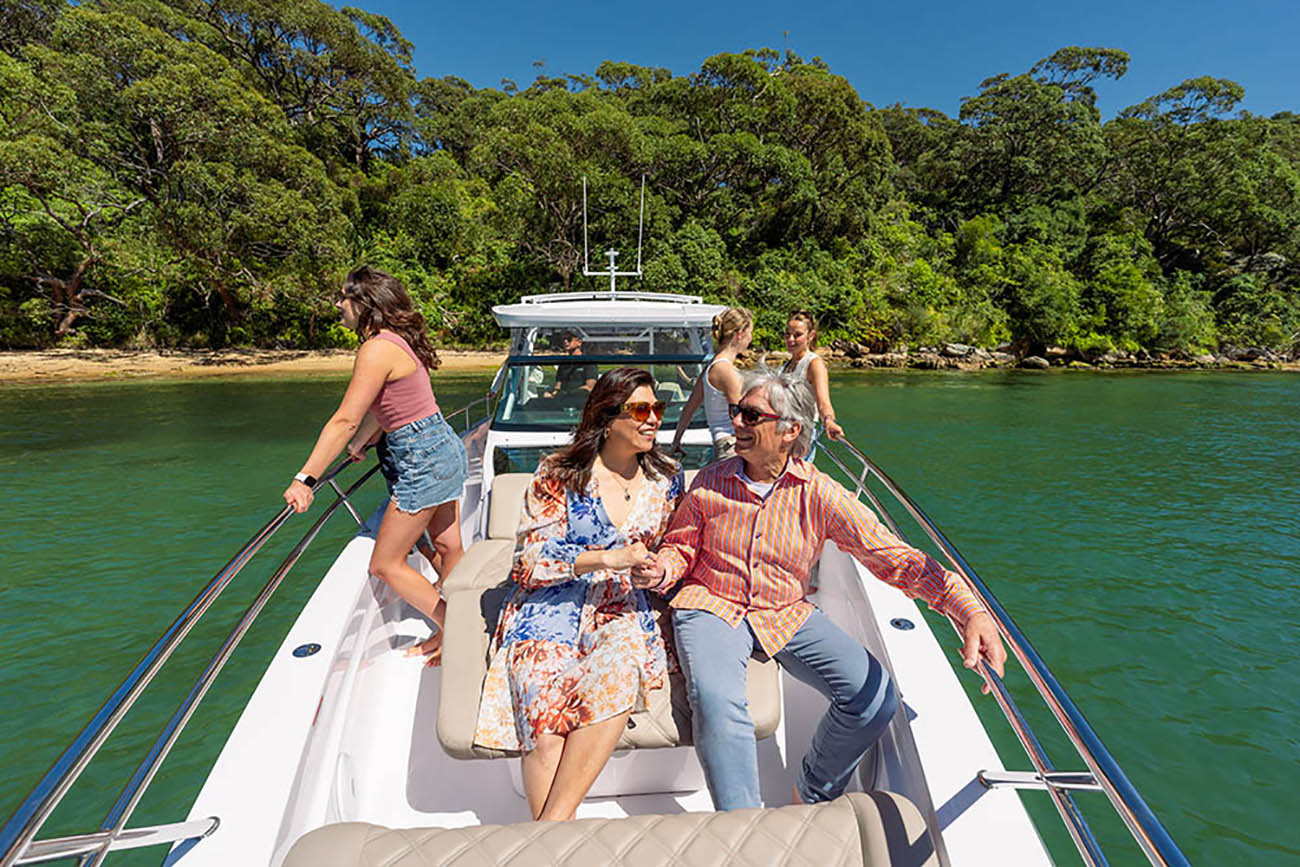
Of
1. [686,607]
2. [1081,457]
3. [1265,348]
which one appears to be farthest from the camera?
[1265,348]

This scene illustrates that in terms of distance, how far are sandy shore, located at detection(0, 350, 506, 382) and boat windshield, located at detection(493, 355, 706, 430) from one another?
18.0 metres

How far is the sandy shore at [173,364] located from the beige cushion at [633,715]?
20.1 m

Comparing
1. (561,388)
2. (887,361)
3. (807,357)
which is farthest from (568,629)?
(887,361)

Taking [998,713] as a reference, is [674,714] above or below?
above

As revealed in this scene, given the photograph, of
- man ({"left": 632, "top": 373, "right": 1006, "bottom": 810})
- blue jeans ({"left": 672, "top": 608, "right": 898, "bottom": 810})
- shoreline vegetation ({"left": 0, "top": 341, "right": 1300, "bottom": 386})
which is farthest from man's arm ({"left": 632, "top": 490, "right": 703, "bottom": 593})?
shoreline vegetation ({"left": 0, "top": 341, "right": 1300, "bottom": 386})

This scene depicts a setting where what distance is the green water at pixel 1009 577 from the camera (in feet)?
10.8

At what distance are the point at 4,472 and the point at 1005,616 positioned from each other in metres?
12.2

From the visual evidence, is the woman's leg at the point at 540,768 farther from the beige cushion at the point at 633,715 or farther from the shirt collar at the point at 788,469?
the shirt collar at the point at 788,469

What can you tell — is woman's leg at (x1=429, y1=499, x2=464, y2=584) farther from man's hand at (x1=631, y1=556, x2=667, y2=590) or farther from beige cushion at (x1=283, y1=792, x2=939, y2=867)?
beige cushion at (x1=283, y1=792, x2=939, y2=867)

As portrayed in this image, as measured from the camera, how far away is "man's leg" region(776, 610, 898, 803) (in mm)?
1799

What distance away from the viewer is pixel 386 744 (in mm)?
2350

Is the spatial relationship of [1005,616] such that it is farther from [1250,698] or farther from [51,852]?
[1250,698]

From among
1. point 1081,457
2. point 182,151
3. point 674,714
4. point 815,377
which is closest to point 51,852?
point 674,714

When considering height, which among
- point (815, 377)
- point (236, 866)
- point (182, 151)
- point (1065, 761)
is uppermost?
point (182, 151)
